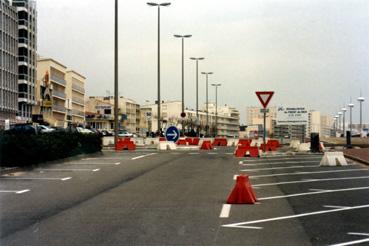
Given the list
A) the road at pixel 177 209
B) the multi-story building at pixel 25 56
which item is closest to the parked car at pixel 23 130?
the road at pixel 177 209

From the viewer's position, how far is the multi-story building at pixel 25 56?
101 m

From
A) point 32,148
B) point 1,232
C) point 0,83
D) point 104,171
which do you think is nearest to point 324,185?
point 104,171

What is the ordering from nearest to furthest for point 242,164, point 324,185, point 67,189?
point 67,189 < point 324,185 < point 242,164

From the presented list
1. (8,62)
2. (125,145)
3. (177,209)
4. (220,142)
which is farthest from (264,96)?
(8,62)

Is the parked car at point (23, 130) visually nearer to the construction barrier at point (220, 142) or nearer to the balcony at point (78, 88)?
the construction barrier at point (220, 142)

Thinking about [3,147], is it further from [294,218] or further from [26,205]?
[294,218]

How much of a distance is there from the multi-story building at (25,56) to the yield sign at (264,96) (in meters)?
76.3

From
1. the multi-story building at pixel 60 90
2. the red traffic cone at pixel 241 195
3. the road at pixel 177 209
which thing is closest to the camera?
the road at pixel 177 209

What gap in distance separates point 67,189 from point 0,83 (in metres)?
79.3

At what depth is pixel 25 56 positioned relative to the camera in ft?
336

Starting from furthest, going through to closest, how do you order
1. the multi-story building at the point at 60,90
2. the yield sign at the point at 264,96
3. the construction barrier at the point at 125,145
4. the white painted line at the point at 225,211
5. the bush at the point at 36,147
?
the multi-story building at the point at 60,90, the construction barrier at the point at 125,145, the yield sign at the point at 264,96, the bush at the point at 36,147, the white painted line at the point at 225,211

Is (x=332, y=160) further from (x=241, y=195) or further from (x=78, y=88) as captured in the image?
(x=78, y=88)

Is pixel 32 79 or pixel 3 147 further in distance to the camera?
pixel 32 79

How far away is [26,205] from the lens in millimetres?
11852
